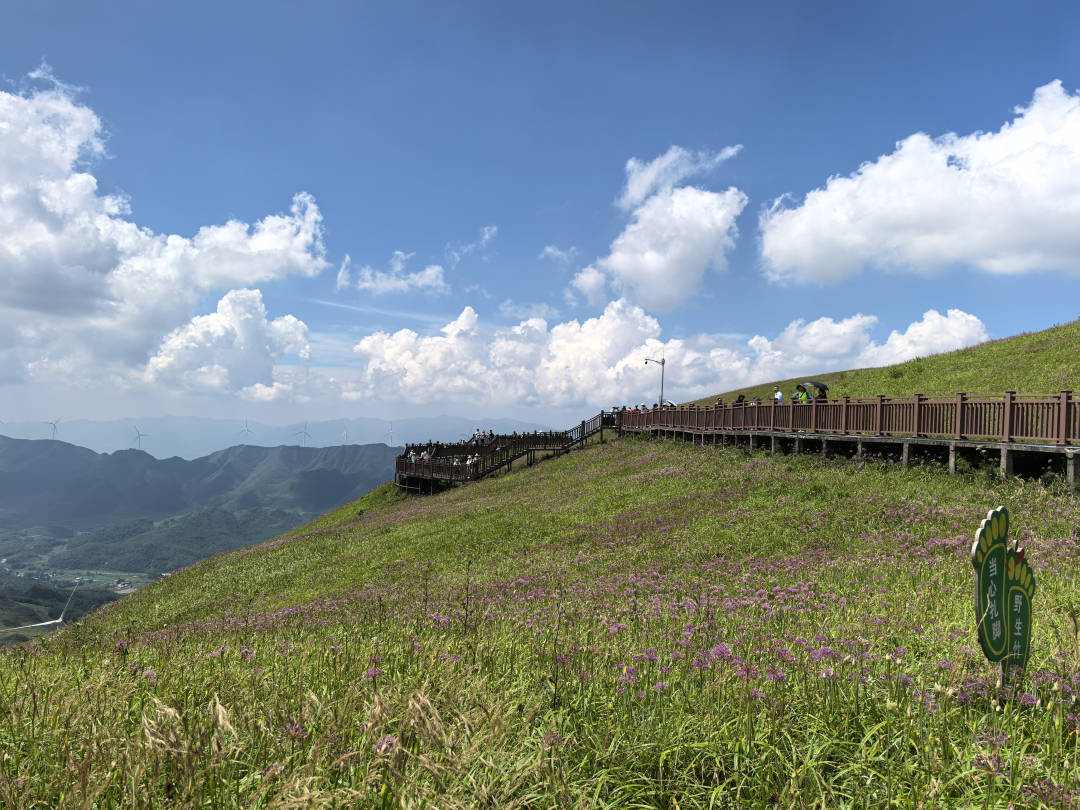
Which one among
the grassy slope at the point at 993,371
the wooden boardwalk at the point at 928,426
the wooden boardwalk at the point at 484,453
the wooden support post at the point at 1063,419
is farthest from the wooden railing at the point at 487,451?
the wooden support post at the point at 1063,419

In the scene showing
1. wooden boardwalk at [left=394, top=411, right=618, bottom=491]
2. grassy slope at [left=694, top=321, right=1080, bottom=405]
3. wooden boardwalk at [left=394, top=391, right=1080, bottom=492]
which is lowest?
wooden boardwalk at [left=394, top=411, right=618, bottom=491]

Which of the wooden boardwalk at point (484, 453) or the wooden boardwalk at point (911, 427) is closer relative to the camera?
the wooden boardwalk at point (911, 427)

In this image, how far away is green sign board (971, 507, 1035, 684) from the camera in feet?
11.9

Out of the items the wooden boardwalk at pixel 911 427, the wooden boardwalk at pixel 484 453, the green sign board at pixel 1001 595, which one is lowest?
the wooden boardwalk at pixel 484 453

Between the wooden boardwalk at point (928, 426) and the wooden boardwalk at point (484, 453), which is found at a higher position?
the wooden boardwalk at point (928, 426)

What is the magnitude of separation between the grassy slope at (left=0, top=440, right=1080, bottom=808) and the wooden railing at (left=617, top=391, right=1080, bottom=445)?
355cm

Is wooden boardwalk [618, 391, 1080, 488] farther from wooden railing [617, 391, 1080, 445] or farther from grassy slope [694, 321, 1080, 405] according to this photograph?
grassy slope [694, 321, 1080, 405]

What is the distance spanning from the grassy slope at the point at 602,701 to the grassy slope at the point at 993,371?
1823 cm

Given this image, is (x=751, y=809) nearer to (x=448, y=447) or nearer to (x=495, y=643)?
(x=495, y=643)

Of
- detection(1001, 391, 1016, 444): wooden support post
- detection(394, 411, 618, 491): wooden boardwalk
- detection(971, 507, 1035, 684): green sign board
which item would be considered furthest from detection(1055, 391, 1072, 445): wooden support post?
detection(394, 411, 618, 491): wooden boardwalk

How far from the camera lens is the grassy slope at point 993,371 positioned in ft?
86.1

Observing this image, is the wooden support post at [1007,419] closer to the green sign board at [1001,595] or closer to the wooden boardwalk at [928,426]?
the wooden boardwalk at [928,426]

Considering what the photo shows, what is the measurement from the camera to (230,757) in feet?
9.59

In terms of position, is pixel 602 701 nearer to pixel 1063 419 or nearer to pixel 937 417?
pixel 1063 419
